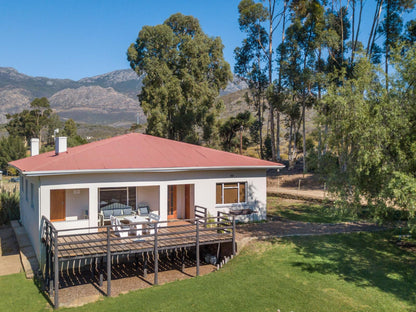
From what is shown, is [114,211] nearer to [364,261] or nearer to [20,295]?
[20,295]

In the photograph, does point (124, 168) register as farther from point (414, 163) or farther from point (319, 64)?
point (319, 64)

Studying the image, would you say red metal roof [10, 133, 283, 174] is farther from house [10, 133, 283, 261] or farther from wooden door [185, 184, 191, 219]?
wooden door [185, 184, 191, 219]

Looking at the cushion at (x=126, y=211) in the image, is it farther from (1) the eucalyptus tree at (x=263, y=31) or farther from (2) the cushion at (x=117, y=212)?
(1) the eucalyptus tree at (x=263, y=31)

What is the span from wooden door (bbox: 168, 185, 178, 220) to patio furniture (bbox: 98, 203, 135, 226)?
75.6 inches

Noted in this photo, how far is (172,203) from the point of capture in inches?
592

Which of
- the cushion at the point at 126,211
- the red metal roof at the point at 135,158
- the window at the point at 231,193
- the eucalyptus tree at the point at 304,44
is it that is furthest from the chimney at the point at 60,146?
the eucalyptus tree at the point at 304,44

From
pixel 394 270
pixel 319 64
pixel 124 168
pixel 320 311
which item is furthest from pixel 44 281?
pixel 319 64

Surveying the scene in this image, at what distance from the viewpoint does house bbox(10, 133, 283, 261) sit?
1197 centimetres

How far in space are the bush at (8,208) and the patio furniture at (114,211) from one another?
9219 mm

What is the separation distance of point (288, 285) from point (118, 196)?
7.40 m

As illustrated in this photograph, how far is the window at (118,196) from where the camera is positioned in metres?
13.6

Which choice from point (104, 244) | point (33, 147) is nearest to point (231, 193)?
point (104, 244)

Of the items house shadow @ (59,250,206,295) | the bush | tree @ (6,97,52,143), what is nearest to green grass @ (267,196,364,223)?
house shadow @ (59,250,206,295)

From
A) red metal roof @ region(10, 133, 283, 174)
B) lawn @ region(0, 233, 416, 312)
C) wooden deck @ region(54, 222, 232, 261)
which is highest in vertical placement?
red metal roof @ region(10, 133, 283, 174)
